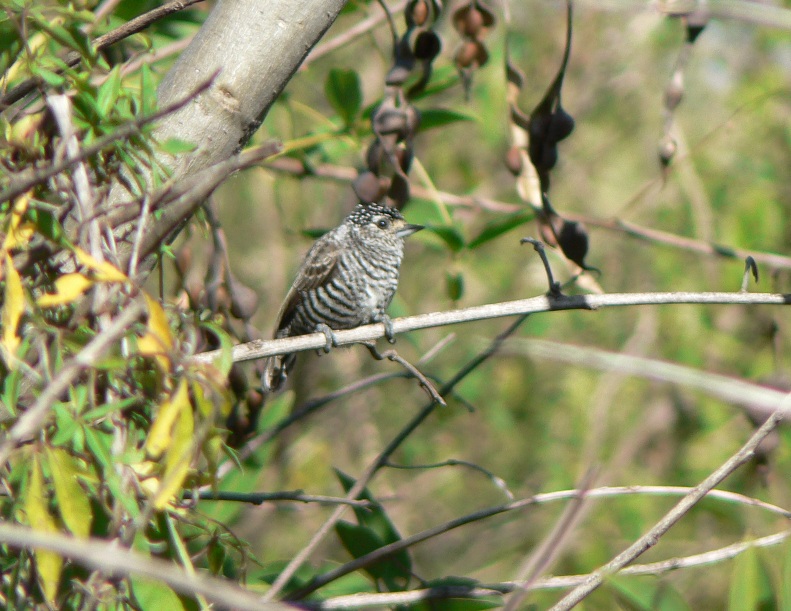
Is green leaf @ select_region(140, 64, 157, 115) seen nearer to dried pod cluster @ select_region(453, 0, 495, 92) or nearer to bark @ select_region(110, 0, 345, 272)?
bark @ select_region(110, 0, 345, 272)

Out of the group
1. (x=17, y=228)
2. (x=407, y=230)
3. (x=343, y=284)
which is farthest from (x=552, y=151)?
(x=343, y=284)

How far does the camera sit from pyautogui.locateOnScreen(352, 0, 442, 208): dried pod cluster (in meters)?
2.54

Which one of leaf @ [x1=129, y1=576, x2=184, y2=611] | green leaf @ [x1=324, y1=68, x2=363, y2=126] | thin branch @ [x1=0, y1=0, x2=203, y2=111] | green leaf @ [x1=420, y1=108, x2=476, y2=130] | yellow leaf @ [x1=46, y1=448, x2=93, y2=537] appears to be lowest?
leaf @ [x1=129, y1=576, x2=184, y2=611]

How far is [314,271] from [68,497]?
3.30 m

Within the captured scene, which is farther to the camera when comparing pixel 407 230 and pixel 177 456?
pixel 407 230

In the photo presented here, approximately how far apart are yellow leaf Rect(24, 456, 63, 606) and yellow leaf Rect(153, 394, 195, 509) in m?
0.16

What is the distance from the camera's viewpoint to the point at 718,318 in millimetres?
5500

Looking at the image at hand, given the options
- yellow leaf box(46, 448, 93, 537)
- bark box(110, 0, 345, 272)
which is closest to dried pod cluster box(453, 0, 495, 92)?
bark box(110, 0, 345, 272)

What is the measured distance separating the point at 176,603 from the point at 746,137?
5188 millimetres

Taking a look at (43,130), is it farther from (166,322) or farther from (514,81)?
(514,81)

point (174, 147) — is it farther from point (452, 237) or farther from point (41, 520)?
point (452, 237)

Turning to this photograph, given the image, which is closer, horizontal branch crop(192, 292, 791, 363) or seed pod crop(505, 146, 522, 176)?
horizontal branch crop(192, 292, 791, 363)

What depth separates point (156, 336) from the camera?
1.20 metres

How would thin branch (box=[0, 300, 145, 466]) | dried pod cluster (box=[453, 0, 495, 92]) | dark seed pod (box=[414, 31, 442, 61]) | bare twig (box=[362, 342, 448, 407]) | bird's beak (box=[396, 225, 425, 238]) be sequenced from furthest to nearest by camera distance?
bird's beak (box=[396, 225, 425, 238]), dried pod cluster (box=[453, 0, 495, 92]), dark seed pod (box=[414, 31, 442, 61]), bare twig (box=[362, 342, 448, 407]), thin branch (box=[0, 300, 145, 466])
